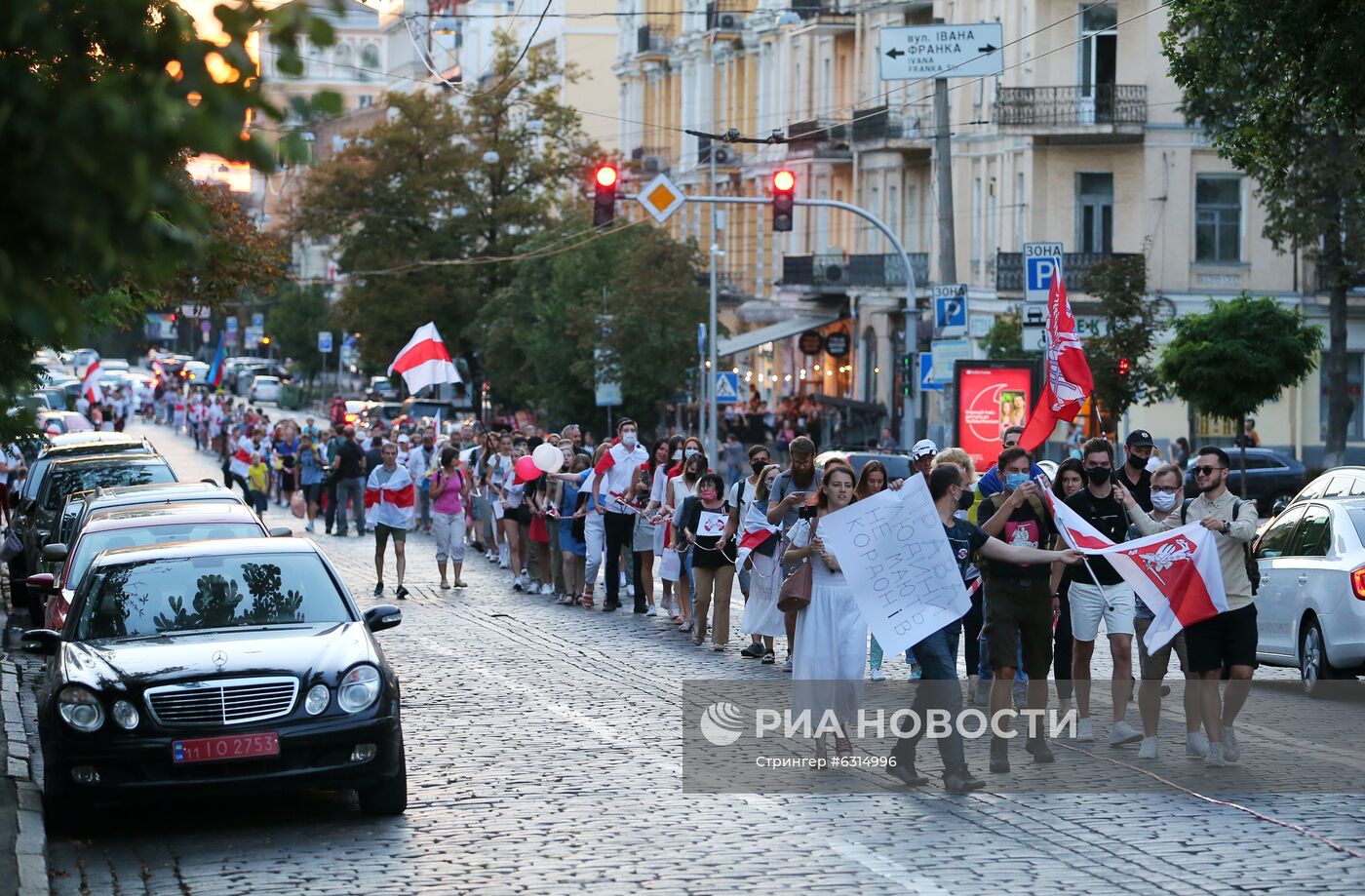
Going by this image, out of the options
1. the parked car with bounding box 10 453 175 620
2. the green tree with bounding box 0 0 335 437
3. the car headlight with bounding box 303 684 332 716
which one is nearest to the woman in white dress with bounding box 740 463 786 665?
the car headlight with bounding box 303 684 332 716

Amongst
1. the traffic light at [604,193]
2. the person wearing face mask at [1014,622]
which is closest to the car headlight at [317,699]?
the person wearing face mask at [1014,622]

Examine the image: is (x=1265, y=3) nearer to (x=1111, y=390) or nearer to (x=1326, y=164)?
(x=1111, y=390)

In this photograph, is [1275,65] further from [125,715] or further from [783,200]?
[783,200]

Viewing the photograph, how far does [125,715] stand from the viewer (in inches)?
404

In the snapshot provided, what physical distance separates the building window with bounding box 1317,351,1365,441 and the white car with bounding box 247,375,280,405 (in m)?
60.3

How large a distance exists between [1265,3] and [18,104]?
15.8 meters

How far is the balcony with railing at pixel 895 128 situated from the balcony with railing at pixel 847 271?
2776 millimetres

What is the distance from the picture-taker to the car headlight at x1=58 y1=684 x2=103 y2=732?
33.7 feet

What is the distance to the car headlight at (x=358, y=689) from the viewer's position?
10.5 m

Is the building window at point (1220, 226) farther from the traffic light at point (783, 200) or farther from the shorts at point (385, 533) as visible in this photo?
the shorts at point (385, 533)

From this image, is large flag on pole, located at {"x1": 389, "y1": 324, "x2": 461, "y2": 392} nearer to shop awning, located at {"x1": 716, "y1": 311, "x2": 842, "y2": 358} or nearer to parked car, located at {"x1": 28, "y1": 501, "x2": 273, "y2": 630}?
parked car, located at {"x1": 28, "y1": 501, "x2": 273, "y2": 630}

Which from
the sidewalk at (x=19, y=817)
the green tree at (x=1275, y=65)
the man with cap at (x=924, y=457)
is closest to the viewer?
the sidewalk at (x=19, y=817)

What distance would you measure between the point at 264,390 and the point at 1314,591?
88.0m

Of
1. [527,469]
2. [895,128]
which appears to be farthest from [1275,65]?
[895,128]
